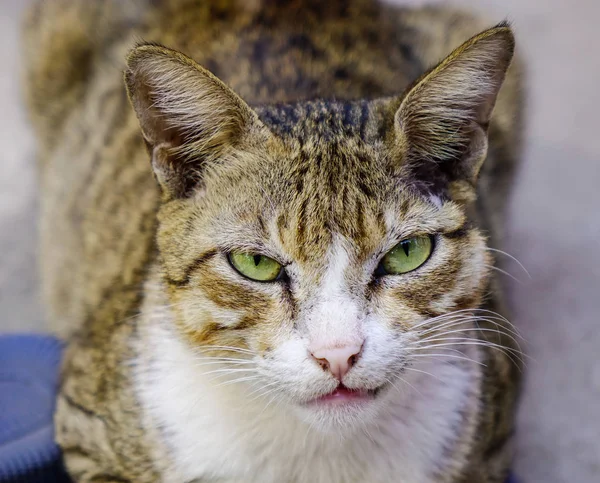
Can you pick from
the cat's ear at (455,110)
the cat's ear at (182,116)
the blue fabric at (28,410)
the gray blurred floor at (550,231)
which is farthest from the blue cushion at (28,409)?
the cat's ear at (455,110)

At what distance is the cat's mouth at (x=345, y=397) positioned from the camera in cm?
186

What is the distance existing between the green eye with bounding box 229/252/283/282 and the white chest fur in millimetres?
344

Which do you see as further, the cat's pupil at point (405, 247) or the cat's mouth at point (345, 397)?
the cat's pupil at point (405, 247)

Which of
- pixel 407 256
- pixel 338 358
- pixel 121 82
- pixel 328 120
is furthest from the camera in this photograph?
pixel 121 82

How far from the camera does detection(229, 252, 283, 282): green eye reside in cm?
192

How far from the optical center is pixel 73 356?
8.89 ft

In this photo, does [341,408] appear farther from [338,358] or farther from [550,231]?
[550,231]

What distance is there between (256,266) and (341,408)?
407 mm

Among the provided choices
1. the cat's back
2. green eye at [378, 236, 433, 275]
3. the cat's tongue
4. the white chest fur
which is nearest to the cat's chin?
the cat's tongue

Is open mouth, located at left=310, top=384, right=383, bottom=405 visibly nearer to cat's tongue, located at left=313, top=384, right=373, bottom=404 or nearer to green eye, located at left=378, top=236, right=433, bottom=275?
cat's tongue, located at left=313, top=384, right=373, bottom=404

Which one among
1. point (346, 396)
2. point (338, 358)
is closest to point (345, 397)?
point (346, 396)

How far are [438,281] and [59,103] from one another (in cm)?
239

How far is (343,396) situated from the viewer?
1.87m

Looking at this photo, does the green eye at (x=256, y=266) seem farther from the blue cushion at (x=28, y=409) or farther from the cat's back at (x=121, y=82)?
the blue cushion at (x=28, y=409)
